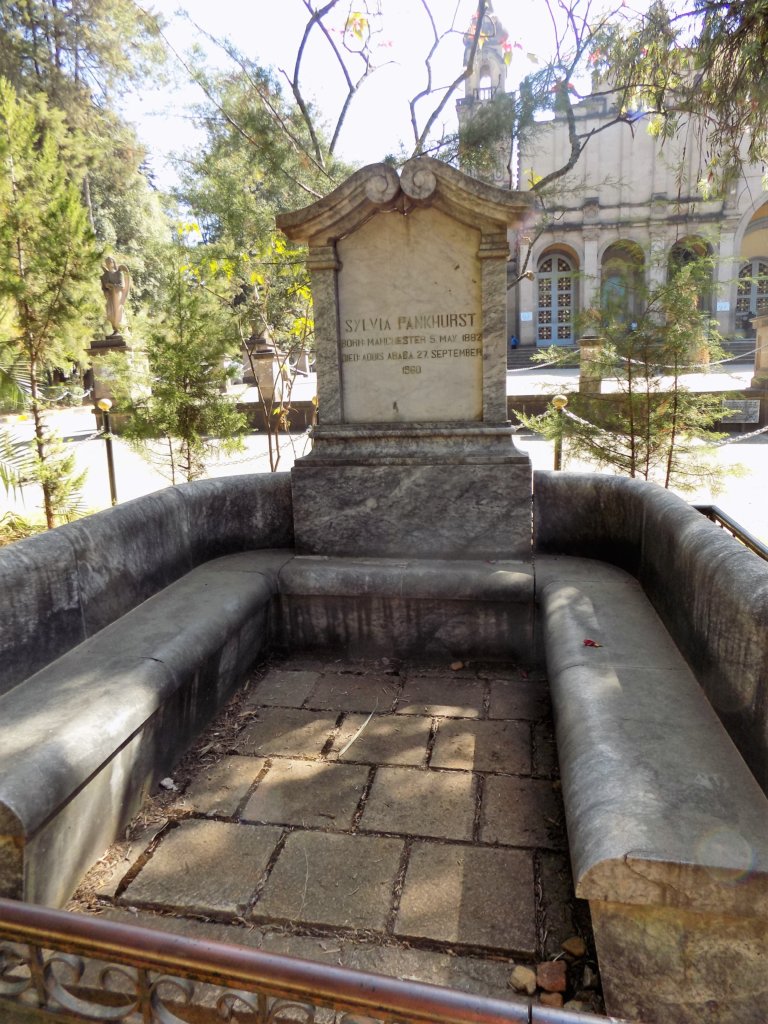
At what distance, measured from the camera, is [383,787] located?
2461 mm

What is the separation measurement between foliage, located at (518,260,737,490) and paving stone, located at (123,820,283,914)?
479cm

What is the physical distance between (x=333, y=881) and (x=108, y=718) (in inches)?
32.9

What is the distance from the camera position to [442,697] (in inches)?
123

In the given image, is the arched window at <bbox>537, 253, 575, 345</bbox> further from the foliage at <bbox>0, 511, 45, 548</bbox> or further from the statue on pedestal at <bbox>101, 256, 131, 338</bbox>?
the foliage at <bbox>0, 511, 45, 548</bbox>

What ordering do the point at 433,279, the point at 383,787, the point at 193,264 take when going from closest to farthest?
the point at 383,787 → the point at 433,279 → the point at 193,264

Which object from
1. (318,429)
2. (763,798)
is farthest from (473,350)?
(763,798)

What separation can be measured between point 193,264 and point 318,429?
4.57 metres

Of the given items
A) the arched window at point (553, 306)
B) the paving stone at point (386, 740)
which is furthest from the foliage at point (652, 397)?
the arched window at point (553, 306)

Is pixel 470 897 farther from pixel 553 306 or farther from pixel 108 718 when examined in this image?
pixel 553 306

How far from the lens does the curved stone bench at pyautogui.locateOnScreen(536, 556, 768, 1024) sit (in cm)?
150

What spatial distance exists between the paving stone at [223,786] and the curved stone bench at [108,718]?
0.47ft

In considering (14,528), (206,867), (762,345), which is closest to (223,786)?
(206,867)

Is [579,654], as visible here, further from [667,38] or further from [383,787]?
[667,38]

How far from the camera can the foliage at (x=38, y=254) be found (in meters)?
5.37
